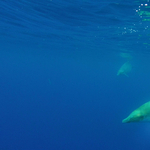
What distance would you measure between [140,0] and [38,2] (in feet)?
21.1

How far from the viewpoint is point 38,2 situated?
447 inches

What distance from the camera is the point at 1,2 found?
12055 mm

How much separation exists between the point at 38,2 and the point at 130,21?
7255mm

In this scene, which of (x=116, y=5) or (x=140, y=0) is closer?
(x=140, y=0)

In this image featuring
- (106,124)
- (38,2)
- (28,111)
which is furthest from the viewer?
(28,111)

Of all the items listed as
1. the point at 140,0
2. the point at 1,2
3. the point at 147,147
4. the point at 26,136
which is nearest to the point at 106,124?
the point at 147,147

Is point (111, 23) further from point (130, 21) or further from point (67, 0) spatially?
point (67, 0)

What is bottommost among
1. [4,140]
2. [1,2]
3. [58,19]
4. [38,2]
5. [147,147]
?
[147,147]

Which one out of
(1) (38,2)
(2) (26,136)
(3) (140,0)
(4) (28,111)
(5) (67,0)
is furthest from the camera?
(4) (28,111)

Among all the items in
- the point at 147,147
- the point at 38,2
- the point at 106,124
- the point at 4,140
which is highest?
the point at 38,2

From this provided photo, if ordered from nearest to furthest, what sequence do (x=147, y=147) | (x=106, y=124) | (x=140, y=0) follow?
(x=140, y=0) < (x=147, y=147) < (x=106, y=124)

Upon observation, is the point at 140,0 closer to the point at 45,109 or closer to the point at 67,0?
the point at 67,0

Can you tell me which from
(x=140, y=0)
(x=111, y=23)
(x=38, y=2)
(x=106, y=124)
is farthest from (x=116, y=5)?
(x=106, y=124)

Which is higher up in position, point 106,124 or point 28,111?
point 28,111
